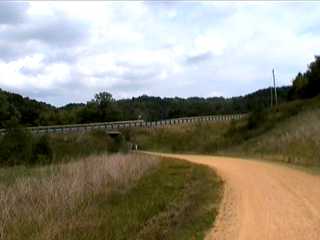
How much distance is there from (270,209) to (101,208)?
186 inches

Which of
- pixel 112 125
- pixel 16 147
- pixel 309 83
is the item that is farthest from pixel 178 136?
pixel 16 147

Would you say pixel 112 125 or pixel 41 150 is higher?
pixel 112 125

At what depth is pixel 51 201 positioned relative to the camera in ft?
48.6

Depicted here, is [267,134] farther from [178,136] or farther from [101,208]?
[101,208]

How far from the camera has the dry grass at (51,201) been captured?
39.0ft

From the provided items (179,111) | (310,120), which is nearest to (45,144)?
(310,120)

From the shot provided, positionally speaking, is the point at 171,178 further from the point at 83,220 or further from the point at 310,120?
the point at 310,120

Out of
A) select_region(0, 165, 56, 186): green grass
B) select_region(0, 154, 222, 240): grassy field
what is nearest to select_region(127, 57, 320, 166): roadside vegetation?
select_region(0, 154, 222, 240): grassy field

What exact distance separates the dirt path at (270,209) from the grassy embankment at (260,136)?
1032 cm

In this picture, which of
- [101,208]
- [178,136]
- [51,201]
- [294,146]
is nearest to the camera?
[51,201]

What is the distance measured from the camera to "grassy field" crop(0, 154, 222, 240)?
12.0 meters

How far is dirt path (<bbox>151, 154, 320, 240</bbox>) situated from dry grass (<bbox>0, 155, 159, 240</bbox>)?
3561 mm

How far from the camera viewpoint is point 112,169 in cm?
2391

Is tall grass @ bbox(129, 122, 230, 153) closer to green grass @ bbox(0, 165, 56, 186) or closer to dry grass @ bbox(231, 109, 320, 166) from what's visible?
dry grass @ bbox(231, 109, 320, 166)
